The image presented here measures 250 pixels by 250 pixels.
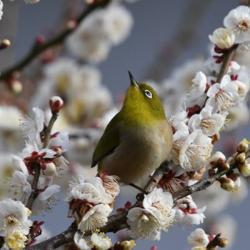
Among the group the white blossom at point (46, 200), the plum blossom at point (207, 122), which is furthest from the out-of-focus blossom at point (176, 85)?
the white blossom at point (46, 200)

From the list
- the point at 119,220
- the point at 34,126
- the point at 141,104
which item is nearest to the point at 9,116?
the point at 141,104

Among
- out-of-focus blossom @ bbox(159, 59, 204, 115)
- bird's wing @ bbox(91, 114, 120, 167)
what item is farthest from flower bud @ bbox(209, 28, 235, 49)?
out-of-focus blossom @ bbox(159, 59, 204, 115)

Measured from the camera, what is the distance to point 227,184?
2203mm

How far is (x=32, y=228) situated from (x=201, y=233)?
49 centimetres

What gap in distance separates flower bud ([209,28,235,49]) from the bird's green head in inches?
11.2

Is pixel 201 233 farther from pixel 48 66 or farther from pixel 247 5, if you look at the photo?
pixel 48 66

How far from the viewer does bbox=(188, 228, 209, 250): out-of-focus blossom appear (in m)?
2.27

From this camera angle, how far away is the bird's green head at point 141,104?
259 centimetres

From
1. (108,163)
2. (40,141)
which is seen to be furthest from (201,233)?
(40,141)

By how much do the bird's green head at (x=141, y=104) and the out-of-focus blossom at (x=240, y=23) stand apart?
1.13ft

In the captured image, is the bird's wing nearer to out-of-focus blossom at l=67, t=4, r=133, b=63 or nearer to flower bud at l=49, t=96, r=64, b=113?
flower bud at l=49, t=96, r=64, b=113

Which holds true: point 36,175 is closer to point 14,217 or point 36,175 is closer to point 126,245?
point 14,217

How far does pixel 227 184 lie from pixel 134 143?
0.42 meters

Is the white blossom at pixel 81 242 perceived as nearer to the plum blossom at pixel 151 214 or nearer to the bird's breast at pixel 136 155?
the plum blossom at pixel 151 214
